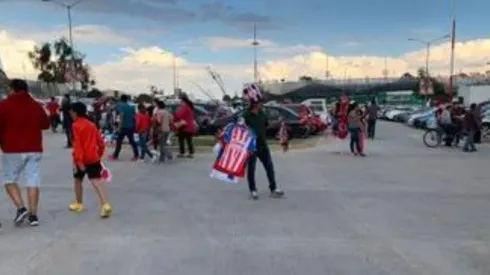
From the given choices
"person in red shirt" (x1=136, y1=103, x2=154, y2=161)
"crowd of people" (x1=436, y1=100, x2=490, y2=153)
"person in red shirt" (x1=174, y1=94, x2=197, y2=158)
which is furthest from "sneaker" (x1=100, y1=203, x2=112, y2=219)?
"crowd of people" (x1=436, y1=100, x2=490, y2=153)

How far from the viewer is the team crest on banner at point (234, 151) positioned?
44.7 feet

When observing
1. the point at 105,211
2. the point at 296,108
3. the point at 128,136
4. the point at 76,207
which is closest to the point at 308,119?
the point at 296,108

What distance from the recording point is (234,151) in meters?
13.7

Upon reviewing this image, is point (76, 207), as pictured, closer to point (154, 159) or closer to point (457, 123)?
point (154, 159)

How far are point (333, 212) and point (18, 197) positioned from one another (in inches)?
172

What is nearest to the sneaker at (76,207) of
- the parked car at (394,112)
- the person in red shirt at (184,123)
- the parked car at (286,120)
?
the person in red shirt at (184,123)

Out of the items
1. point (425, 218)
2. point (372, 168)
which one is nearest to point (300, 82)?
point (372, 168)

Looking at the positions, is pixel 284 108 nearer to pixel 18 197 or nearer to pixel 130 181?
pixel 130 181

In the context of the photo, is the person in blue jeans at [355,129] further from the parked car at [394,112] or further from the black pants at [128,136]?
the parked car at [394,112]

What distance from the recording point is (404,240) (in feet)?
31.5

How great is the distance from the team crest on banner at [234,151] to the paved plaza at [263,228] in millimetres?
433

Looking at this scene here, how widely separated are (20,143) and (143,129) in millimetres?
11614

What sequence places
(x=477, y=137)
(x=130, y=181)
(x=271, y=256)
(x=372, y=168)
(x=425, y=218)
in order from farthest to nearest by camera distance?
1. (x=477, y=137)
2. (x=372, y=168)
3. (x=130, y=181)
4. (x=425, y=218)
5. (x=271, y=256)

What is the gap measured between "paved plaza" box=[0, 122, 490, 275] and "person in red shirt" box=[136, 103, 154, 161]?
Result: 358 cm
